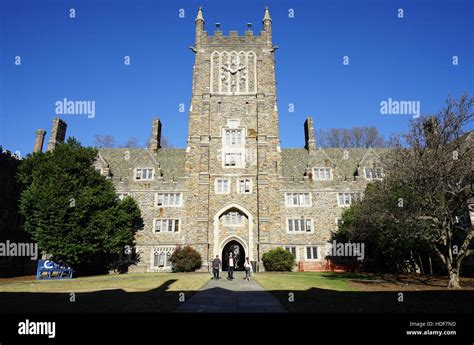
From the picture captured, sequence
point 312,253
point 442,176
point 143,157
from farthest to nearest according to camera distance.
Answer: point 143,157, point 312,253, point 442,176

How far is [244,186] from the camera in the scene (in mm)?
32406

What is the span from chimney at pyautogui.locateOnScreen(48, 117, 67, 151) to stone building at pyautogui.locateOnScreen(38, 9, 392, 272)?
4.5 inches

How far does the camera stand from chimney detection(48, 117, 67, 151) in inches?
1398

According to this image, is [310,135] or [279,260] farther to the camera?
[310,135]

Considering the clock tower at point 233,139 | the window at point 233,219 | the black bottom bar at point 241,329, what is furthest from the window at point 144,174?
the black bottom bar at point 241,329

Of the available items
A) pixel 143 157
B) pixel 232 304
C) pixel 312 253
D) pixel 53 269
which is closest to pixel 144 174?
pixel 143 157

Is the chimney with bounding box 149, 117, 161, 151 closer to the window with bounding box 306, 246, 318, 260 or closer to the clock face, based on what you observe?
the clock face

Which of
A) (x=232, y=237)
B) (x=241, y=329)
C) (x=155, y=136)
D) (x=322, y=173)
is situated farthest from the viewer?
(x=155, y=136)

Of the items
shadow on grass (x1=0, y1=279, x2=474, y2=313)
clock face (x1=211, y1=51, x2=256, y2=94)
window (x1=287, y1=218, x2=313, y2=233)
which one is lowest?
shadow on grass (x1=0, y1=279, x2=474, y2=313)

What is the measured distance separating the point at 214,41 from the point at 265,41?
19.1 ft

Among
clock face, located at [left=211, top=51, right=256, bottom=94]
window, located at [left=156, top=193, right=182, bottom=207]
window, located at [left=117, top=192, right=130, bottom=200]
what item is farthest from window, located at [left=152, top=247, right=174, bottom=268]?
clock face, located at [left=211, top=51, right=256, bottom=94]

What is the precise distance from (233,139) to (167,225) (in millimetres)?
11112

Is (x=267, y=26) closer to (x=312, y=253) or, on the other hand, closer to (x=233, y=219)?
(x=233, y=219)

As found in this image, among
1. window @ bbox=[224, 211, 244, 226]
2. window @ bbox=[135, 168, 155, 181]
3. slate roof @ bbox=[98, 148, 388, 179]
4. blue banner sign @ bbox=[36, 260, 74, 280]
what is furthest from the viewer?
slate roof @ bbox=[98, 148, 388, 179]
